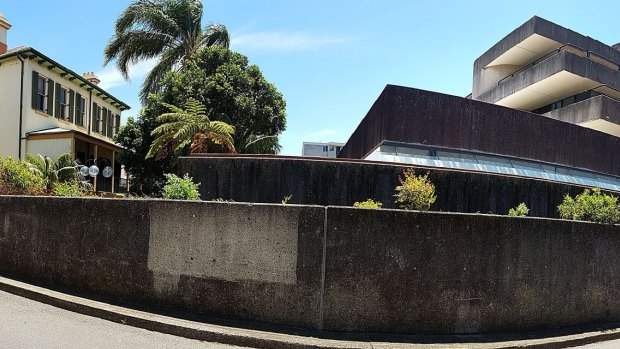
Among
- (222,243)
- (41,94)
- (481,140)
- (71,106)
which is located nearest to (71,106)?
(71,106)

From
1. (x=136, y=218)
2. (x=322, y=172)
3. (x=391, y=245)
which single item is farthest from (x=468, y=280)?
(x=136, y=218)

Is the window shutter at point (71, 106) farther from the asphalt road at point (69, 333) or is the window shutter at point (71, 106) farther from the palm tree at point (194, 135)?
the asphalt road at point (69, 333)

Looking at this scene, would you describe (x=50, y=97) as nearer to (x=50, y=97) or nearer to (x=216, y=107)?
(x=50, y=97)

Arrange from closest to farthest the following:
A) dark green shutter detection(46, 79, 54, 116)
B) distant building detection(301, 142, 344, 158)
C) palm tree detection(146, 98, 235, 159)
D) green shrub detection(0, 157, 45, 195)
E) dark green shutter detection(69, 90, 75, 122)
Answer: green shrub detection(0, 157, 45, 195), palm tree detection(146, 98, 235, 159), dark green shutter detection(46, 79, 54, 116), dark green shutter detection(69, 90, 75, 122), distant building detection(301, 142, 344, 158)

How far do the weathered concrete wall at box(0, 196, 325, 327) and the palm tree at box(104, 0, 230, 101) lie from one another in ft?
51.8

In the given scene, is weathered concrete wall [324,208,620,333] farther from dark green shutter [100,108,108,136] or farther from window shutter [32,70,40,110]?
dark green shutter [100,108,108,136]

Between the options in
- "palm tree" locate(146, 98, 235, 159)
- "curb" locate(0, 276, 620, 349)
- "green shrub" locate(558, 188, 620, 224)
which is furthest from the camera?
"palm tree" locate(146, 98, 235, 159)

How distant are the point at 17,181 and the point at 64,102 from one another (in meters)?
17.8

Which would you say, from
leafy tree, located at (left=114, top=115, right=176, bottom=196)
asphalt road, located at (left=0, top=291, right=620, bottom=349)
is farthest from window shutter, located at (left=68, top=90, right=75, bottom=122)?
asphalt road, located at (left=0, top=291, right=620, bottom=349)

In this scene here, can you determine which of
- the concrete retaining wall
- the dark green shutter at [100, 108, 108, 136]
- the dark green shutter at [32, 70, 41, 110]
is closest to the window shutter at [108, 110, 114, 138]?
the dark green shutter at [100, 108, 108, 136]

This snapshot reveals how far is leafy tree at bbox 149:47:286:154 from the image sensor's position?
17.8 metres

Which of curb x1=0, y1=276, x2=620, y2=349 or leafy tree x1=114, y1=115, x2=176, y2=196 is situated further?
leafy tree x1=114, y1=115, x2=176, y2=196

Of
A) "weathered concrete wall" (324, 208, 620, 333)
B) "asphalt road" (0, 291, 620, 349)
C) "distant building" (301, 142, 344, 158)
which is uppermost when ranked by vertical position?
"distant building" (301, 142, 344, 158)

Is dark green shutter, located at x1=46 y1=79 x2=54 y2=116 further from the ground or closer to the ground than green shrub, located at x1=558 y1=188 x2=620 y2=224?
further from the ground
